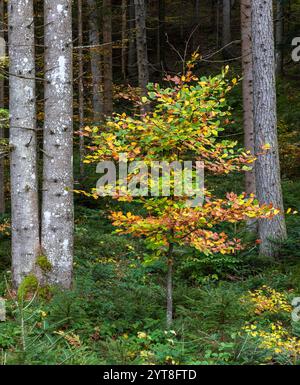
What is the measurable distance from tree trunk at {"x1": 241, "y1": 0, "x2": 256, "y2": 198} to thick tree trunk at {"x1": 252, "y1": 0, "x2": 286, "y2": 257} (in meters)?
1.80

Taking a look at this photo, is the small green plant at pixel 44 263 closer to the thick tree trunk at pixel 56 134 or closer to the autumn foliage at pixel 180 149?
the thick tree trunk at pixel 56 134

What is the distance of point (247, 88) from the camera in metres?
12.1

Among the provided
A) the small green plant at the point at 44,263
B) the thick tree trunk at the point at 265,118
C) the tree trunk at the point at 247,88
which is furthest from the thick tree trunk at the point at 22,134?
the tree trunk at the point at 247,88

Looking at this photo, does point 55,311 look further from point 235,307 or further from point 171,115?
point 171,115

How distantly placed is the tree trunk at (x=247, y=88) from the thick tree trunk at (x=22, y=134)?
21.3 feet

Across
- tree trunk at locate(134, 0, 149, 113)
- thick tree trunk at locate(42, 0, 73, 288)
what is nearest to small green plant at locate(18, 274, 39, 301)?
thick tree trunk at locate(42, 0, 73, 288)

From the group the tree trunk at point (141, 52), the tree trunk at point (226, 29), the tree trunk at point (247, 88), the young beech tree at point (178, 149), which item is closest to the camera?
the young beech tree at point (178, 149)

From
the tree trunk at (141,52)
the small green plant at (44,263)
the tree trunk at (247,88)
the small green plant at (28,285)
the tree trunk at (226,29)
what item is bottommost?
the small green plant at (28,285)

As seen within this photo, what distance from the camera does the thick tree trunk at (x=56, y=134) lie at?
23.3 feet

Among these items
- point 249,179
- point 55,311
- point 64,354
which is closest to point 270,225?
point 249,179

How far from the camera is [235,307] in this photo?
6.62 metres

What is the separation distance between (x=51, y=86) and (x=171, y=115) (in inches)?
91.1

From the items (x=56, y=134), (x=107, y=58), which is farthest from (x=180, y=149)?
(x=107, y=58)

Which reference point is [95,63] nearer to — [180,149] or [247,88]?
[247,88]
